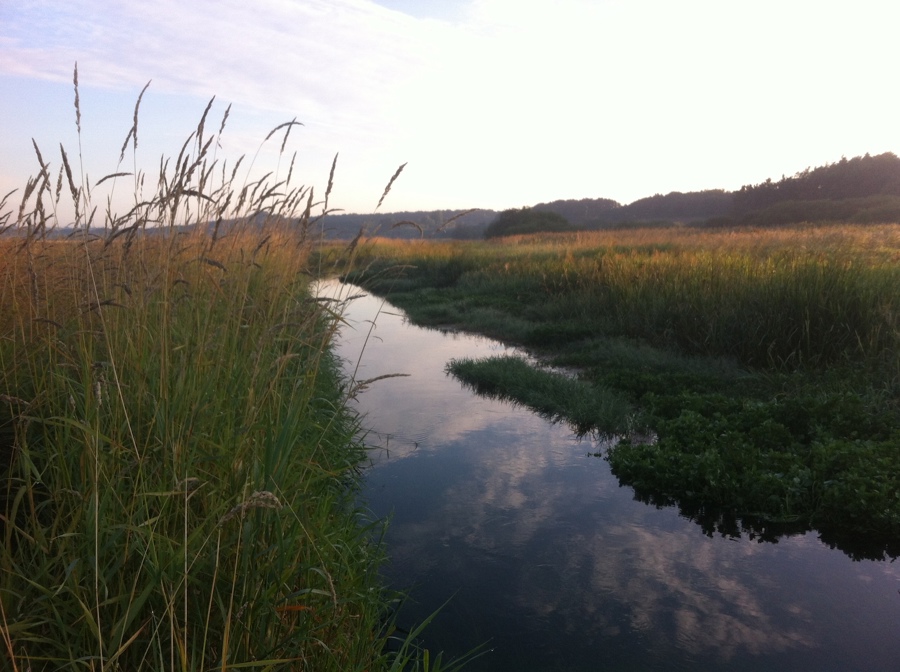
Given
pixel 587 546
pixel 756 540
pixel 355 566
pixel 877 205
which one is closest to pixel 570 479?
pixel 587 546

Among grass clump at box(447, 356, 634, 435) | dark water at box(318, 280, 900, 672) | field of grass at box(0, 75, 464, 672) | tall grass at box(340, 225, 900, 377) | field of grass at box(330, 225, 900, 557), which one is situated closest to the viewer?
field of grass at box(0, 75, 464, 672)

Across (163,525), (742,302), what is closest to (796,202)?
(742,302)

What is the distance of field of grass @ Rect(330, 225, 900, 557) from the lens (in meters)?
3.40

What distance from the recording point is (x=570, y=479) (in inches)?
155

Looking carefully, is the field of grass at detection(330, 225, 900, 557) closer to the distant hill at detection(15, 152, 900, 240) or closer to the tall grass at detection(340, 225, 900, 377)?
the tall grass at detection(340, 225, 900, 377)

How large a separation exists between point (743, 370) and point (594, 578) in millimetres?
3770

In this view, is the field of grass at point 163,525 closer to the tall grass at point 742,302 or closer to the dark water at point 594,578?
the dark water at point 594,578

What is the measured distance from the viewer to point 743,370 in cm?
586

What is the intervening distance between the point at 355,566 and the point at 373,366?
480cm

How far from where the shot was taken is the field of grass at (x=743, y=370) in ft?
11.1

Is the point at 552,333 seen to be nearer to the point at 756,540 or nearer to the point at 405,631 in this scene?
the point at 756,540

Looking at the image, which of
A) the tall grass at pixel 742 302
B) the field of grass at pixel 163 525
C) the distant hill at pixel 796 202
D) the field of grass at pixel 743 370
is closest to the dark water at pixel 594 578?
the field of grass at pixel 743 370

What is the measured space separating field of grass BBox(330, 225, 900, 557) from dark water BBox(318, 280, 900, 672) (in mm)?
220

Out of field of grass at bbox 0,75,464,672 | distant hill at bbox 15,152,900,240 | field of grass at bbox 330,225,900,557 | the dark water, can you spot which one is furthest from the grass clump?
distant hill at bbox 15,152,900,240
